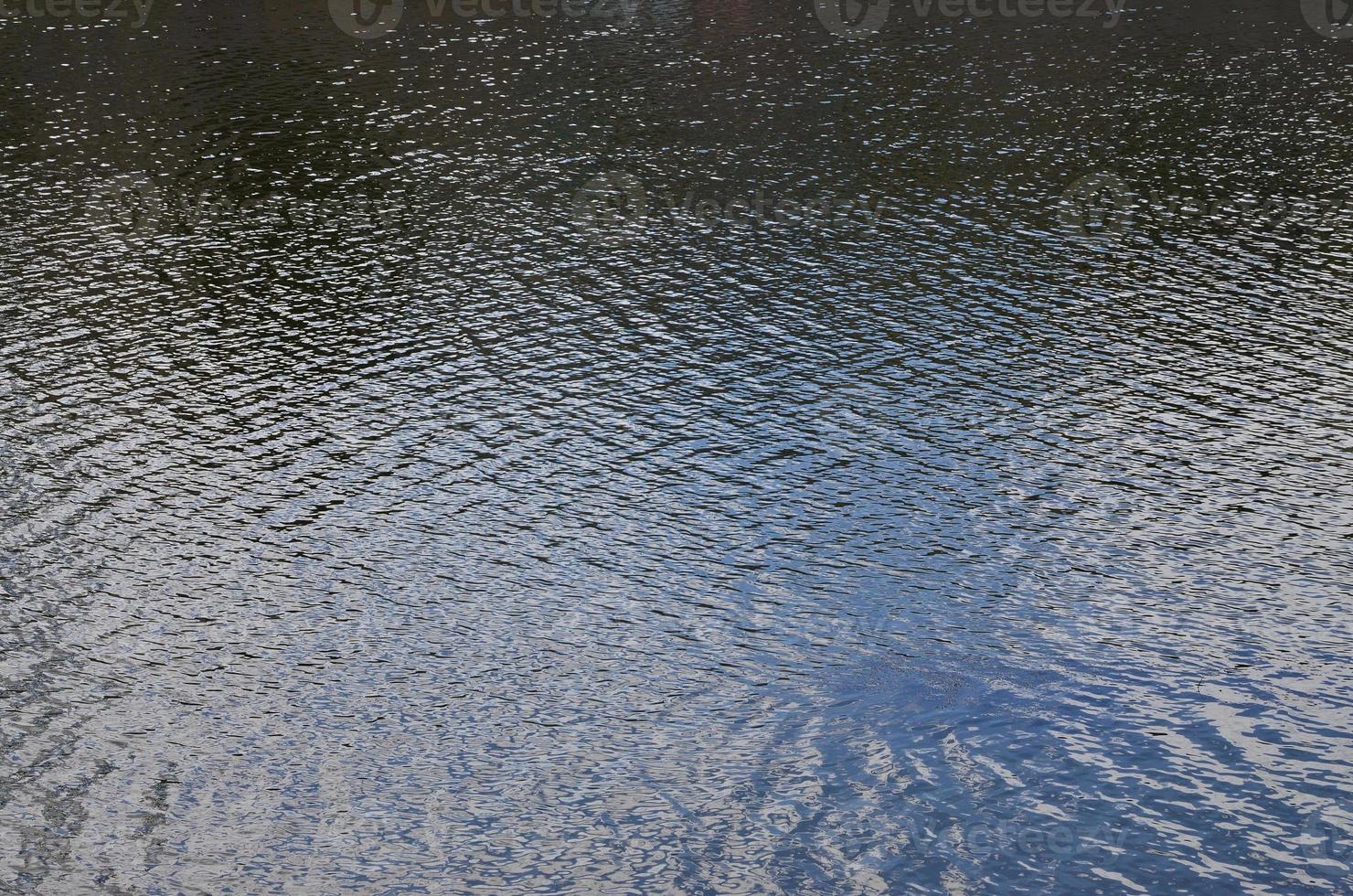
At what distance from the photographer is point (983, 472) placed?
29.7 metres

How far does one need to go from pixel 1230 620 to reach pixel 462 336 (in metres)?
20.7

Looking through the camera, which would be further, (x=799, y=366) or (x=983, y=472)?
(x=799, y=366)

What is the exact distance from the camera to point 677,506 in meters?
28.7

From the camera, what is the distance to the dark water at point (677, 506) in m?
20.3

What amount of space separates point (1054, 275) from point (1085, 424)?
1014 centimetres

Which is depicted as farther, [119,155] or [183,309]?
[119,155]

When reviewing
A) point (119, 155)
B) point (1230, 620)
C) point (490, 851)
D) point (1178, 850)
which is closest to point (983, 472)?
point (1230, 620)

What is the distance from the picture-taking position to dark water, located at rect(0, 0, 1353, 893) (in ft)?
66.5

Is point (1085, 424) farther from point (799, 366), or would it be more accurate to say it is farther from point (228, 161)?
point (228, 161)

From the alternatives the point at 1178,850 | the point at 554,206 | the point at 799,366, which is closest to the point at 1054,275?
the point at 799,366

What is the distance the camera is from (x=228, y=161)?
2018 inches

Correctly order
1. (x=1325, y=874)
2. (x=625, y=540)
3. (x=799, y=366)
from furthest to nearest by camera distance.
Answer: (x=799, y=366)
(x=625, y=540)
(x=1325, y=874)

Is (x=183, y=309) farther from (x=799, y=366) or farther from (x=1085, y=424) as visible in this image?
(x=1085, y=424)

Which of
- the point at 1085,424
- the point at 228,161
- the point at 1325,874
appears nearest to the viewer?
the point at 1325,874
